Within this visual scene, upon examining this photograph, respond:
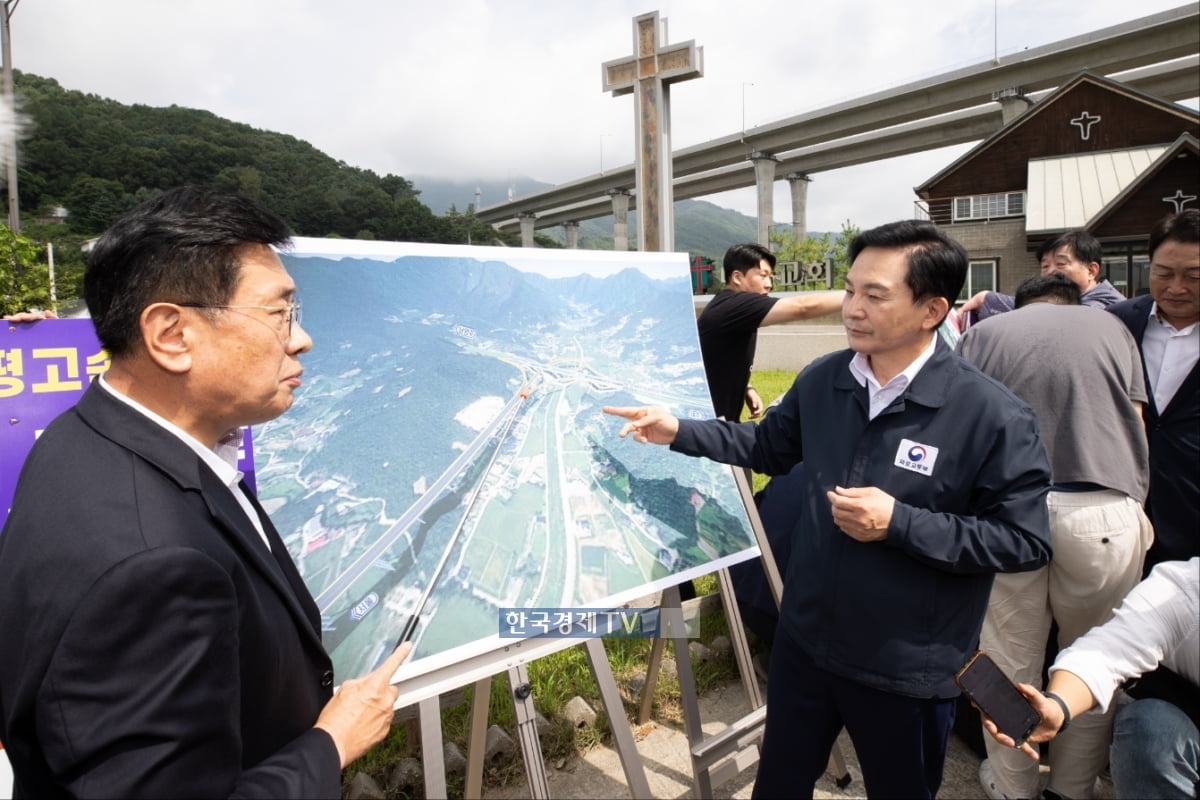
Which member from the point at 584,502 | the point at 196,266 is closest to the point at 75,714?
the point at 196,266

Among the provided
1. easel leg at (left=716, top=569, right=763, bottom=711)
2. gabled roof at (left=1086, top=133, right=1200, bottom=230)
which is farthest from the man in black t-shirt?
gabled roof at (left=1086, top=133, right=1200, bottom=230)

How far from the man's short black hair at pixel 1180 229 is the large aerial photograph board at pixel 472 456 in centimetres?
181

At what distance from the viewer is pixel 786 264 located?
27.5 meters

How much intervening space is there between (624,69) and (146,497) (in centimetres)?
1049

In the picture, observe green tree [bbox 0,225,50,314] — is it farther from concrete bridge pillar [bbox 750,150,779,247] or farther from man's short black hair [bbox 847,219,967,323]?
concrete bridge pillar [bbox 750,150,779,247]

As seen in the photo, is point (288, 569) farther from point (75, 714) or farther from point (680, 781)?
point (680, 781)

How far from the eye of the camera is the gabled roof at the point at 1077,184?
61.1 feet

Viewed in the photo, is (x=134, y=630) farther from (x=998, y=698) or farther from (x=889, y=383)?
(x=889, y=383)

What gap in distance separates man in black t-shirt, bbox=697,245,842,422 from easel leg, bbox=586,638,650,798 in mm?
1502

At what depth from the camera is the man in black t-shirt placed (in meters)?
3.21

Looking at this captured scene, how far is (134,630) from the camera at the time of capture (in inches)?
32.4

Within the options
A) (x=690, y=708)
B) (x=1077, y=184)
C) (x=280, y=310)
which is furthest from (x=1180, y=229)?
(x=1077, y=184)

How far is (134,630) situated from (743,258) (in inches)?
133

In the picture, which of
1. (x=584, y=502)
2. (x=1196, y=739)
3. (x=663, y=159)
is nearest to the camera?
(x=1196, y=739)
